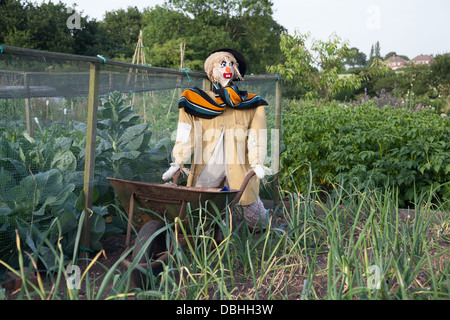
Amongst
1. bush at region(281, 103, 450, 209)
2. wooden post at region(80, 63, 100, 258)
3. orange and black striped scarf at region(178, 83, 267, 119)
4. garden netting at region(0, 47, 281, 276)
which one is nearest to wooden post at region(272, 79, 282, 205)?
bush at region(281, 103, 450, 209)

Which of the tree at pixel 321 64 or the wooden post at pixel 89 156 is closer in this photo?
the wooden post at pixel 89 156

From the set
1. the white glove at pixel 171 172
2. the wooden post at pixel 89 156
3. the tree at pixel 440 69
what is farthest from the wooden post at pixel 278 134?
the tree at pixel 440 69

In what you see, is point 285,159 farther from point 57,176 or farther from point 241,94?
point 57,176

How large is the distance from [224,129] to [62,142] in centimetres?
112

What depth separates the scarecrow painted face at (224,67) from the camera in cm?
328

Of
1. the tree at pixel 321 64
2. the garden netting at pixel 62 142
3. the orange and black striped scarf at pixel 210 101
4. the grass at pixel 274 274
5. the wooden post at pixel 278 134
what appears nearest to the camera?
the grass at pixel 274 274

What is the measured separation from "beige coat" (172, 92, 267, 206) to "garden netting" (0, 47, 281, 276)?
349 millimetres

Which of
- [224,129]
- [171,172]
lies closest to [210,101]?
[224,129]

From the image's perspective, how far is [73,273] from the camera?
89.5 inches

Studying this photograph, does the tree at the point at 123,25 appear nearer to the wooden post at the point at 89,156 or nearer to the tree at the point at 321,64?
the tree at the point at 321,64

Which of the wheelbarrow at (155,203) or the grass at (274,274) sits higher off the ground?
the wheelbarrow at (155,203)
